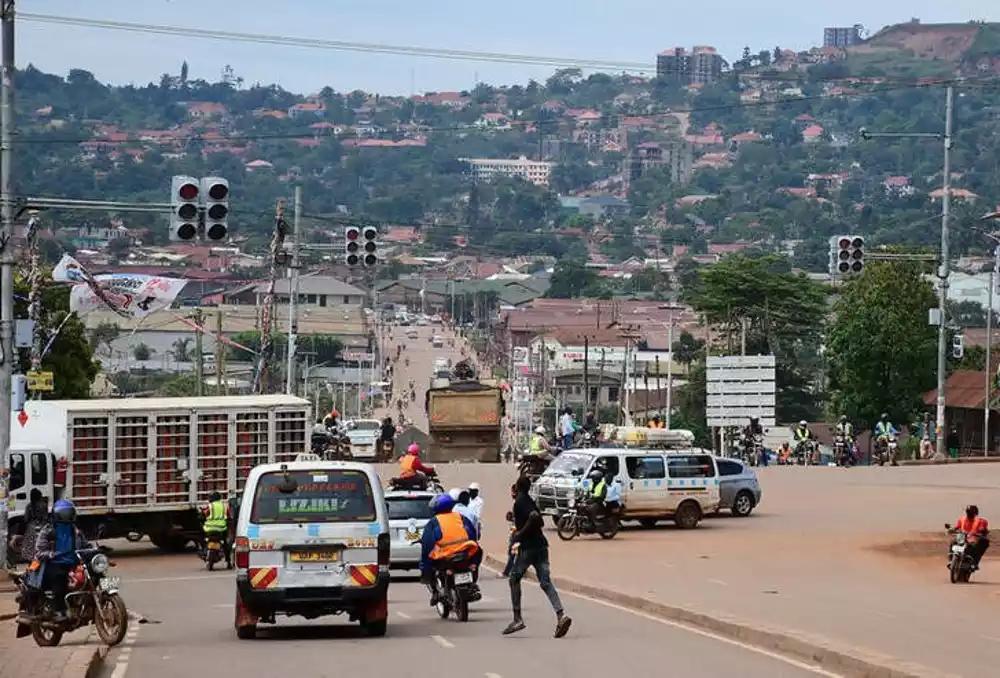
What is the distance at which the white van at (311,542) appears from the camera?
22625 mm

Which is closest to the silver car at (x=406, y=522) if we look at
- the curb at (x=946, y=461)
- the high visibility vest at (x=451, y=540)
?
the high visibility vest at (x=451, y=540)

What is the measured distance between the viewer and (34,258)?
57.3m

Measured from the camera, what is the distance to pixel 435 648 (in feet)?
71.9

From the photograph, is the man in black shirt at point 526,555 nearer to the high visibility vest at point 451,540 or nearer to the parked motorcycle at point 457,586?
the high visibility vest at point 451,540

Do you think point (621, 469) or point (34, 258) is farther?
point (34, 258)

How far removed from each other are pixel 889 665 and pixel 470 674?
386 centimetres

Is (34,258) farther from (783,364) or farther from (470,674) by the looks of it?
(783,364)

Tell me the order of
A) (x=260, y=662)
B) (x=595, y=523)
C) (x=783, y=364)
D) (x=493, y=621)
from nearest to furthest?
(x=260, y=662)
(x=493, y=621)
(x=595, y=523)
(x=783, y=364)

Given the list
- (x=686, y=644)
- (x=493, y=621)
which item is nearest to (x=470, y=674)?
(x=686, y=644)

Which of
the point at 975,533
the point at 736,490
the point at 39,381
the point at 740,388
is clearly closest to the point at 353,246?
the point at 39,381

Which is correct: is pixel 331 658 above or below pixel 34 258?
below

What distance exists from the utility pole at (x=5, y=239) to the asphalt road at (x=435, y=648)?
4.51 m

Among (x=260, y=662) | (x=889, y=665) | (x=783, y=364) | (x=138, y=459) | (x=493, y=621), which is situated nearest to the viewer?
(x=889, y=665)

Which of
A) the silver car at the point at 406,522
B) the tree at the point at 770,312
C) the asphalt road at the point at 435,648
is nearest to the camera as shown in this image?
the asphalt road at the point at 435,648
